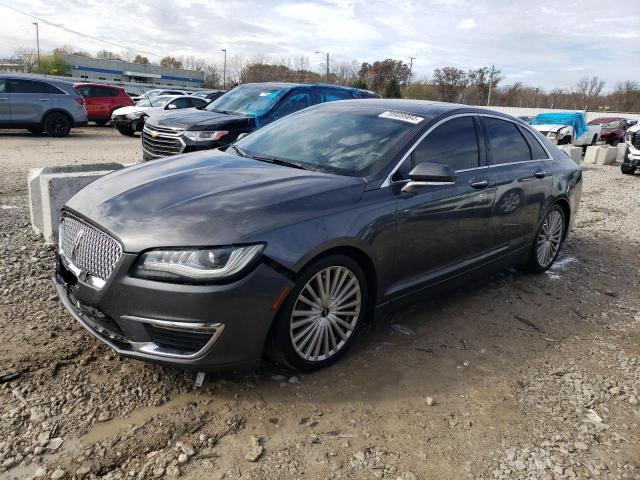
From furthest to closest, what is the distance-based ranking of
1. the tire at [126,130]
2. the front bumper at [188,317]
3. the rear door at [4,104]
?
the tire at [126,130]
the rear door at [4,104]
the front bumper at [188,317]

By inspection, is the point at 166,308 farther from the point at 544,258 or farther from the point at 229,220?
the point at 544,258

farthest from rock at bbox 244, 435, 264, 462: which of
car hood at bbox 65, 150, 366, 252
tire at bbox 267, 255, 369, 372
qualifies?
car hood at bbox 65, 150, 366, 252

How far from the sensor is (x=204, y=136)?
7.48 m

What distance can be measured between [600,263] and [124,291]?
216 inches

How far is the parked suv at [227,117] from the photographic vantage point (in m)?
7.49

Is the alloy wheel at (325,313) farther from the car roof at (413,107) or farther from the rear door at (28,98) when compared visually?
the rear door at (28,98)

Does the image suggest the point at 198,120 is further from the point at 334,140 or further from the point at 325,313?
the point at 325,313

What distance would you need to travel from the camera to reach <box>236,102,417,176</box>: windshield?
11.9 ft

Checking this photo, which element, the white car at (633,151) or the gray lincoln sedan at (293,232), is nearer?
the gray lincoln sedan at (293,232)

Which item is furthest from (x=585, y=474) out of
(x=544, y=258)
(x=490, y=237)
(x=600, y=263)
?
(x=600, y=263)

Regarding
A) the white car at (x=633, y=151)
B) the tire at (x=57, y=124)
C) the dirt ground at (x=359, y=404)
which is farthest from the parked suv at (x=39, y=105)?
the white car at (x=633, y=151)

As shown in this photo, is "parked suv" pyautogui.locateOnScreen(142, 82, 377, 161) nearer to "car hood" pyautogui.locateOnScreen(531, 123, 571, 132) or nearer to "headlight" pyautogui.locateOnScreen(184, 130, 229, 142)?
"headlight" pyautogui.locateOnScreen(184, 130, 229, 142)

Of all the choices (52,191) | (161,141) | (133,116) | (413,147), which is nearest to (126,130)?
(133,116)

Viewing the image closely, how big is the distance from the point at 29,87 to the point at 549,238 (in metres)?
14.9
